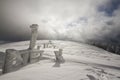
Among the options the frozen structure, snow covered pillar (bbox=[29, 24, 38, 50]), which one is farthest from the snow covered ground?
snow covered pillar (bbox=[29, 24, 38, 50])

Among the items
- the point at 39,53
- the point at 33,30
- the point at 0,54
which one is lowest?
the point at 0,54

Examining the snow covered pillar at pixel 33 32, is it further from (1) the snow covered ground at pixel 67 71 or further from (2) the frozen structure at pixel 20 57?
(1) the snow covered ground at pixel 67 71

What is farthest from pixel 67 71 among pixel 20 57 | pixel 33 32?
pixel 33 32

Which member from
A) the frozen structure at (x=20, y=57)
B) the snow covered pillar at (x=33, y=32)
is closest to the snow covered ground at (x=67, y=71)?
the frozen structure at (x=20, y=57)

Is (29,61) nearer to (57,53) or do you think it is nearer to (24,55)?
(24,55)

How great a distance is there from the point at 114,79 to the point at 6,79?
5494mm

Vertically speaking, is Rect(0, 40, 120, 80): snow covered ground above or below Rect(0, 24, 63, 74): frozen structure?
below

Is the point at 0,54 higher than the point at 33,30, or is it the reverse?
the point at 33,30

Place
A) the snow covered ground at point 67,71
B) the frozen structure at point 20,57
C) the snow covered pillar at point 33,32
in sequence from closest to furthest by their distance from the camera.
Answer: the snow covered ground at point 67,71 < the frozen structure at point 20,57 < the snow covered pillar at point 33,32

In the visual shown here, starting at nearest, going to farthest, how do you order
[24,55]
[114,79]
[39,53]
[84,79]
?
[84,79] → [114,79] → [24,55] → [39,53]

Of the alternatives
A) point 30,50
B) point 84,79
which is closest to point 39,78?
point 84,79

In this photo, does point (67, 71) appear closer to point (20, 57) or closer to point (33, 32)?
point (20, 57)

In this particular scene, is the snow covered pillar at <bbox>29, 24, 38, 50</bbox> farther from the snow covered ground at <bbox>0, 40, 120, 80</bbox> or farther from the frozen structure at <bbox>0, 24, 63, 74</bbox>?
the snow covered ground at <bbox>0, 40, 120, 80</bbox>

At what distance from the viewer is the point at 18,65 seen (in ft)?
25.8
